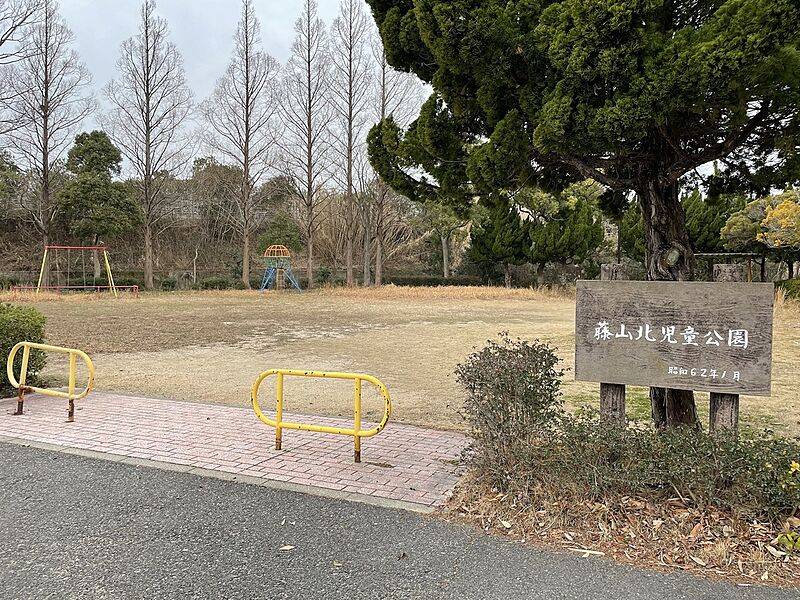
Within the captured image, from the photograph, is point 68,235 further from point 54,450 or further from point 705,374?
point 705,374

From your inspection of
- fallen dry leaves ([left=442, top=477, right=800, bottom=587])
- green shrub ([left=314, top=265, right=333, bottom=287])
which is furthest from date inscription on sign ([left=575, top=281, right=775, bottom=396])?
green shrub ([left=314, top=265, right=333, bottom=287])

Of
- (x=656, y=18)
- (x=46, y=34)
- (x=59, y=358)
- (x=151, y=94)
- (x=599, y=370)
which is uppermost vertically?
(x=46, y=34)

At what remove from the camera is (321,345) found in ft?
39.0

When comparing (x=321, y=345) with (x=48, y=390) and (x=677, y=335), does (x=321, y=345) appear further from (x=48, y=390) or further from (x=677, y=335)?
(x=677, y=335)

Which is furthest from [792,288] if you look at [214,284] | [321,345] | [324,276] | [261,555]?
[214,284]

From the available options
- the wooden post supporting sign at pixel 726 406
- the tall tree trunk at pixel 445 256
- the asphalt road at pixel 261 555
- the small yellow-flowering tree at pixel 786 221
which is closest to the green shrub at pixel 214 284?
the tall tree trunk at pixel 445 256

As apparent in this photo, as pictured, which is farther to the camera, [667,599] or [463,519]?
[463,519]

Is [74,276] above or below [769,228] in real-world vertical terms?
below

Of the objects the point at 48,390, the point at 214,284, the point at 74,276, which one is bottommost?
the point at 48,390

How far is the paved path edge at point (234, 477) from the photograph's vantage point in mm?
3574

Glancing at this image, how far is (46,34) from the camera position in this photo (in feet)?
94.5

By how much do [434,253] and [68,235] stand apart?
20.5 m

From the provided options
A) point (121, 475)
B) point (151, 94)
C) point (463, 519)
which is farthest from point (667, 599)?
point (151, 94)

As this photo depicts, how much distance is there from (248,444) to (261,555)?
200cm
